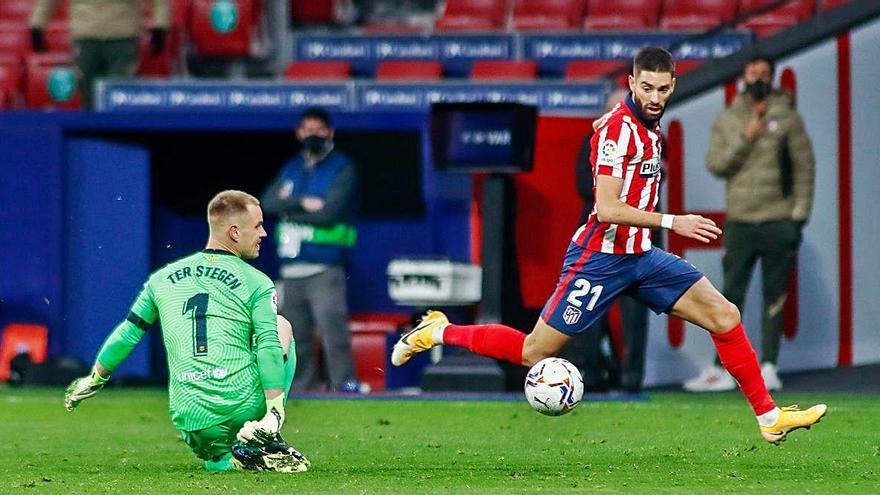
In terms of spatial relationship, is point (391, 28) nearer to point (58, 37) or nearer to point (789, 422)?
point (58, 37)

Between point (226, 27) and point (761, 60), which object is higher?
point (226, 27)

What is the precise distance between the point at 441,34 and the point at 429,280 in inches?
244

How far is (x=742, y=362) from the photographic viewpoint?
7.79 metres

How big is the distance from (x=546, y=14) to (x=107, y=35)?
5.20m

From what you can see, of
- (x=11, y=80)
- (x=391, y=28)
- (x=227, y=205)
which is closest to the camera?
(x=227, y=205)

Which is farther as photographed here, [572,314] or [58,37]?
[58,37]

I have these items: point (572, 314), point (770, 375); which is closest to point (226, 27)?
point (770, 375)

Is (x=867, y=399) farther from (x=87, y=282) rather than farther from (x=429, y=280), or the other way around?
(x=87, y=282)

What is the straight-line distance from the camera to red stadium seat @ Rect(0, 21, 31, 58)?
1908 centimetres

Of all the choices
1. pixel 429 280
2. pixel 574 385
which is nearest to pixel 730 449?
pixel 574 385

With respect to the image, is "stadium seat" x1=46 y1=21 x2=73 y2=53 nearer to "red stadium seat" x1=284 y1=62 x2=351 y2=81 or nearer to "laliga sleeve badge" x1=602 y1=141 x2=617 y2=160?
"red stadium seat" x1=284 y1=62 x2=351 y2=81

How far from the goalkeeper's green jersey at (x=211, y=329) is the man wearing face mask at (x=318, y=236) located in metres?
5.59

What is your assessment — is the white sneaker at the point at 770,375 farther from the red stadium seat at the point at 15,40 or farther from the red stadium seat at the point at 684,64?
→ the red stadium seat at the point at 15,40

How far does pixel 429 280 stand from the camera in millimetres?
12398
